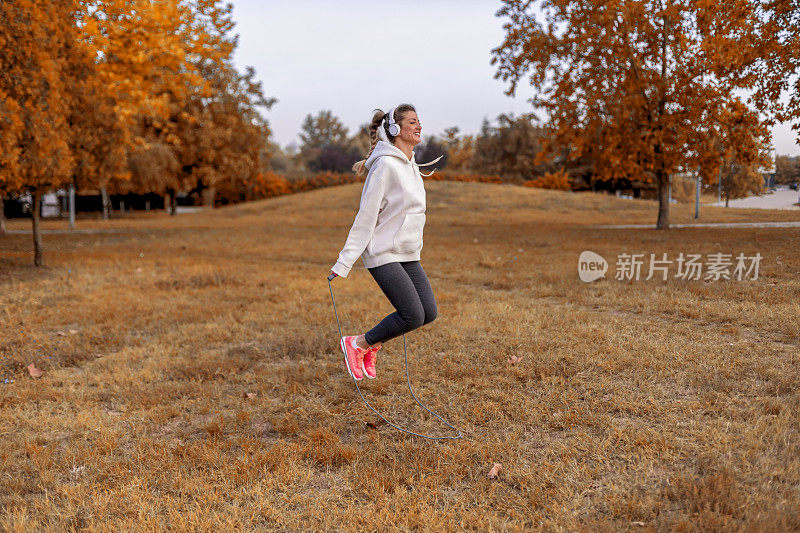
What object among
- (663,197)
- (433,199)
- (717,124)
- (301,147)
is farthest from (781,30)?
(301,147)

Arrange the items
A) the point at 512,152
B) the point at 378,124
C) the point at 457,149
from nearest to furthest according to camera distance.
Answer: the point at 378,124 < the point at 512,152 < the point at 457,149

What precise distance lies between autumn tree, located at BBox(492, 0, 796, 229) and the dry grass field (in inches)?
282

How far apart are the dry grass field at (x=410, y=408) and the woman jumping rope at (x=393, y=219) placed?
0.88m

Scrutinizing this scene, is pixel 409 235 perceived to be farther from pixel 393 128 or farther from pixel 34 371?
pixel 34 371

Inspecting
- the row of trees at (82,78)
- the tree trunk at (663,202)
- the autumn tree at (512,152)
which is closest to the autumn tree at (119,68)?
the row of trees at (82,78)

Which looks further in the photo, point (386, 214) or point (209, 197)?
point (209, 197)

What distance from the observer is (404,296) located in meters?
3.92

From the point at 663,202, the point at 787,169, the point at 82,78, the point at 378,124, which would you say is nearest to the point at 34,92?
the point at 82,78

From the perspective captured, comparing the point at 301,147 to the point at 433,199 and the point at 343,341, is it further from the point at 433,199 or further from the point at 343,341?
the point at 343,341

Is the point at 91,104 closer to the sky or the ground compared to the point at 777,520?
closer to the sky

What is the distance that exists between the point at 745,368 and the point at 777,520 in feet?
7.70

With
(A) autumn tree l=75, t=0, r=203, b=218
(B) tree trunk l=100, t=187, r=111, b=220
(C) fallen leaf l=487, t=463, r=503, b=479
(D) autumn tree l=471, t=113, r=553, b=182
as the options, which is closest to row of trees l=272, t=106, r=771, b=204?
(D) autumn tree l=471, t=113, r=553, b=182

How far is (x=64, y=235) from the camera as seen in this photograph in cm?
2012

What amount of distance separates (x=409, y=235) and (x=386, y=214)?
0.22m
